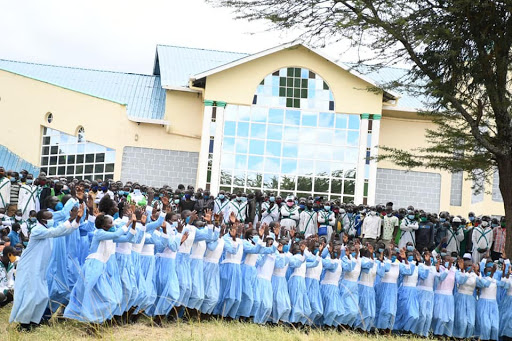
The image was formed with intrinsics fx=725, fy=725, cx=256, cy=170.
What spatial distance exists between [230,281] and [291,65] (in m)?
12.5

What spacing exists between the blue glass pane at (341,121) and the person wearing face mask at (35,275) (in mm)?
14316

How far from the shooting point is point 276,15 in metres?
11.6

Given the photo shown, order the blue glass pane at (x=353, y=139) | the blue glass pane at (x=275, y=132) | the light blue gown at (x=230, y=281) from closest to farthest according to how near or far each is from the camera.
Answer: the light blue gown at (x=230, y=281)
the blue glass pane at (x=275, y=132)
the blue glass pane at (x=353, y=139)

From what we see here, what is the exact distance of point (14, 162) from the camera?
23250 mm

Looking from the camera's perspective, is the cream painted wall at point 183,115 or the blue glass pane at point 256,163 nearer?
the blue glass pane at point 256,163

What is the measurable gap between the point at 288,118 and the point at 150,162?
460 cm

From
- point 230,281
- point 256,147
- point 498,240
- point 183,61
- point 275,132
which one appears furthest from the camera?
point 183,61

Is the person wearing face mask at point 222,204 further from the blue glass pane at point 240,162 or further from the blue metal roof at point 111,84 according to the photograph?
the blue metal roof at point 111,84

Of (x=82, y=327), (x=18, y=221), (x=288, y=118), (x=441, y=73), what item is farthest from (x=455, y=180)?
(x=82, y=327)

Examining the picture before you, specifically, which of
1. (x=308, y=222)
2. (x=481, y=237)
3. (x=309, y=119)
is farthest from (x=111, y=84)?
(x=481, y=237)

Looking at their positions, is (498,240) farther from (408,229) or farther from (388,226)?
(388,226)

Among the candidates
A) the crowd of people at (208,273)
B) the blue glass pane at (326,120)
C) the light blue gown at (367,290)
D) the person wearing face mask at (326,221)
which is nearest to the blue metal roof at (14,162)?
the crowd of people at (208,273)

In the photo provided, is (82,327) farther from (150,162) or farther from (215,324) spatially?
(150,162)

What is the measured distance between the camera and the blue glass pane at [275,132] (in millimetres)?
22125
